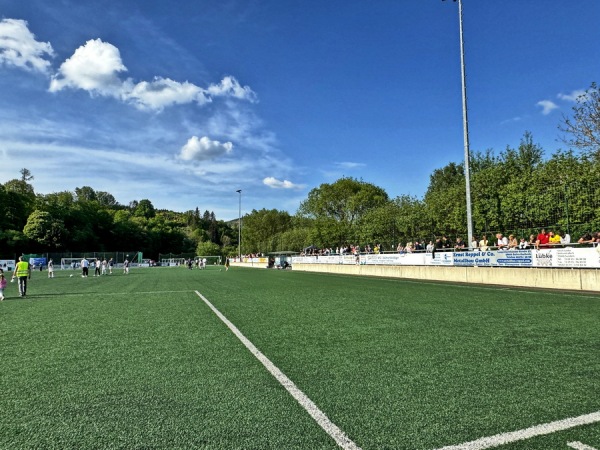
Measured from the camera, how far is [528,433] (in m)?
3.45

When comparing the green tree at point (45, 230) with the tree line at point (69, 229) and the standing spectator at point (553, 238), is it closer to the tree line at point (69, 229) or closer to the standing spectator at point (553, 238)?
the tree line at point (69, 229)

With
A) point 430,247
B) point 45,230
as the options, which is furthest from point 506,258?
point 45,230

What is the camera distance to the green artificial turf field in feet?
11.5

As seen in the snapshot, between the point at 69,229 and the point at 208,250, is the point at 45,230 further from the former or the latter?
the point at 208,250

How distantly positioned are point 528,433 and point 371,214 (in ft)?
144

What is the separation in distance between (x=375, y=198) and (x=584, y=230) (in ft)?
150

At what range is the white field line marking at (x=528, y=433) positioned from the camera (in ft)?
10.7

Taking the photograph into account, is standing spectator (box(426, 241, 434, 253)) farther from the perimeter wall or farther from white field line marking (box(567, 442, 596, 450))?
white field line marking (box(567, 442, 596, 450))

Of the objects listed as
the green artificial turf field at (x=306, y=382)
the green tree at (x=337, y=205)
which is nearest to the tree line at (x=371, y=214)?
the green tree at (x=337, y=205)

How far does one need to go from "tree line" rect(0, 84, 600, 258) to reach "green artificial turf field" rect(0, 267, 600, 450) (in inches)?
506

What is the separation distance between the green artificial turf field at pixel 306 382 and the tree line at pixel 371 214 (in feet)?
42.2

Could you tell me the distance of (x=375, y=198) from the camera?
6256 cm

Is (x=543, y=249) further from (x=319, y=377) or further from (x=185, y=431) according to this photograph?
(x=185, y=431)

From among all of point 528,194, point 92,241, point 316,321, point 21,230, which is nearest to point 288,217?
point 92,241
